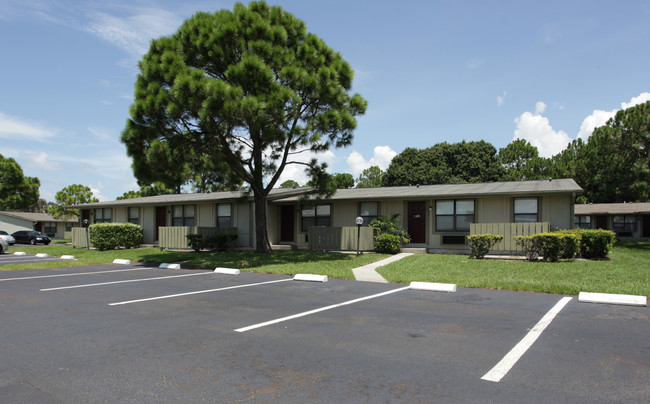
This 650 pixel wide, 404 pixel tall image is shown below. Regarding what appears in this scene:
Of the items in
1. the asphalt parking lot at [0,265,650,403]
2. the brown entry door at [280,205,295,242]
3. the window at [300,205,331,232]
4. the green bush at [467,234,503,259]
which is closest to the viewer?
the asphalt parking lot at [0,265,650,403]

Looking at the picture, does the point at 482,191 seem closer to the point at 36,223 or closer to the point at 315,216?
the point at 315,216

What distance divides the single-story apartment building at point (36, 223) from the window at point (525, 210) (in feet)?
156

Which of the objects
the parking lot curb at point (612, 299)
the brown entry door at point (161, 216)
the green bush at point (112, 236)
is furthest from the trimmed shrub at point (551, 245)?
the green bush at point (112, 236)

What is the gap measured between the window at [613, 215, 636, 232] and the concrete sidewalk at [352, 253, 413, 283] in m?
27.5

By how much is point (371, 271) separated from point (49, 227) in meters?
48.3

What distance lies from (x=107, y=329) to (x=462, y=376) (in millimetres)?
4774

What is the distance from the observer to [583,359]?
4.62 meters

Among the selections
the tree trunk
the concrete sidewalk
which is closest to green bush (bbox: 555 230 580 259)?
the concrete sidewalk

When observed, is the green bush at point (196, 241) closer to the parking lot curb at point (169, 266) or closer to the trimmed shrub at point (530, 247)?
the parking lot curb at point (169, 266)

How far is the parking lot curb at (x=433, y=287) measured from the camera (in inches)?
374

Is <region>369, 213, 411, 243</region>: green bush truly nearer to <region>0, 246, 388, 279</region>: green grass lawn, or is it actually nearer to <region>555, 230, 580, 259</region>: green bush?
<region>0, 246, 388, 279</region>: green grass lawn

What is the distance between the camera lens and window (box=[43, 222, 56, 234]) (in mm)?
47844

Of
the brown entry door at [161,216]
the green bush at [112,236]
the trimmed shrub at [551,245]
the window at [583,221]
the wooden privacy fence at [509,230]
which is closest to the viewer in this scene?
the trimmed shrub at [551,245]

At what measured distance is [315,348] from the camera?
505cm
